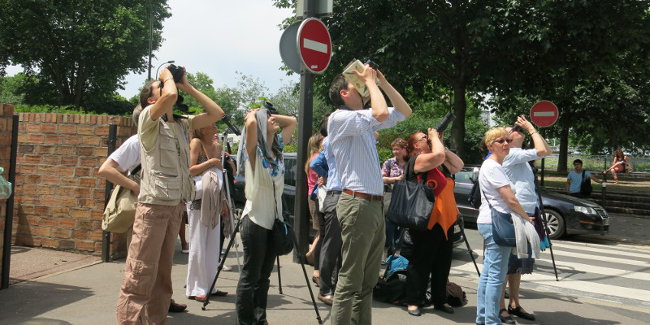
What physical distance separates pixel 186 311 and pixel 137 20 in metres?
31.0

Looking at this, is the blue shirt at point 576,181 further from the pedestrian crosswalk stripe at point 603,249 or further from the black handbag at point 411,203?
the black handbag at point 411,203

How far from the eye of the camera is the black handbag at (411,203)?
191 inches

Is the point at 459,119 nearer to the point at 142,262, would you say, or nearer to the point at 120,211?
the point at 120,211

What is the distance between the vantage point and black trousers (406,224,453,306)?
5074 millimetres

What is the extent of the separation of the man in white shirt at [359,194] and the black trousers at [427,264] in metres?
1.50

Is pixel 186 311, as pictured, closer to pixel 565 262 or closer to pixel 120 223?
pixel 120 223

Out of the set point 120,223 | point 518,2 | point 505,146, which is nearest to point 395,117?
point 505,146

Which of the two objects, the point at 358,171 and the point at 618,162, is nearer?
the point at 358,171

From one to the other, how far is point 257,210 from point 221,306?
1.42 metres

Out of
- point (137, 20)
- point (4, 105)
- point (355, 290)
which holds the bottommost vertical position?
point (355, 290)

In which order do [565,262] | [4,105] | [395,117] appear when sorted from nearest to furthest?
[395,117] < [4,105] < [565,262]

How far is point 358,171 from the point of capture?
3578 millimetres

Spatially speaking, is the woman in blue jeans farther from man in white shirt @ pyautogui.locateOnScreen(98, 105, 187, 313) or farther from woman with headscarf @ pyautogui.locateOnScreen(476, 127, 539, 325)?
man in white shirt @ pyautogui.locateOnScreen(98, 105, 187, 313)

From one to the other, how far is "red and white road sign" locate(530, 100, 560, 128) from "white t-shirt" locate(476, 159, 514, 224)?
27.3 feet
